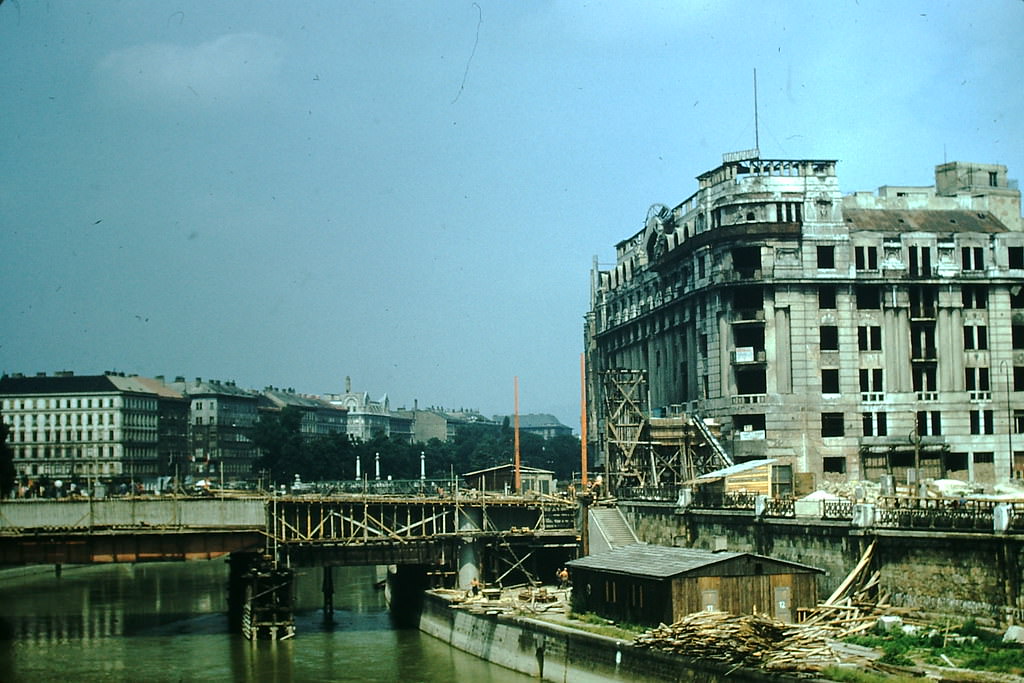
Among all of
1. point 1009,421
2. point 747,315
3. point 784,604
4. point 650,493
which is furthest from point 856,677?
point 1009,421

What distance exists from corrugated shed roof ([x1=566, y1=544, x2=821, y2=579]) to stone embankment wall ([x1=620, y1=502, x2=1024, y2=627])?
179cm

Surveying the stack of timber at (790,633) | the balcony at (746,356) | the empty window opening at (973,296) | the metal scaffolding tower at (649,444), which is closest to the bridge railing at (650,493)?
the metal scaffolding tower at (649,444)

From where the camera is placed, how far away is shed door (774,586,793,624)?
47.9 m

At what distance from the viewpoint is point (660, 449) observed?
292ft

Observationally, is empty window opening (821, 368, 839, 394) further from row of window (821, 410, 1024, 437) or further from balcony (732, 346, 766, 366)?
balcony (732, 346, 766, 366)

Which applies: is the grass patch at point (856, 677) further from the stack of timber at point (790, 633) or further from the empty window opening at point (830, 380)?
the empty window opening at point (830, 380)

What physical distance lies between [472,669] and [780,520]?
48.9ft

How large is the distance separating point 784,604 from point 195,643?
33213mm

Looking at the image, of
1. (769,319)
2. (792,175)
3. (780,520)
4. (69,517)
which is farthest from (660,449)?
(69,517)

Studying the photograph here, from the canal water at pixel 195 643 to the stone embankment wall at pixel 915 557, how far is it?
12600 mm

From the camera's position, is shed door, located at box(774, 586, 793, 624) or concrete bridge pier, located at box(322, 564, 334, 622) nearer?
shed door, located at box(774, 586, 793, 624)

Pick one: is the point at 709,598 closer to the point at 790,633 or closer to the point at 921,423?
the point at 790,633

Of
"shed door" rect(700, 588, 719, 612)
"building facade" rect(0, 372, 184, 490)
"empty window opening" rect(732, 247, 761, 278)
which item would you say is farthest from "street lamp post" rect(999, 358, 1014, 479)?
"building facade" rect(0, 372, 184, 490)

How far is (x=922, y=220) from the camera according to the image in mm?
91750
